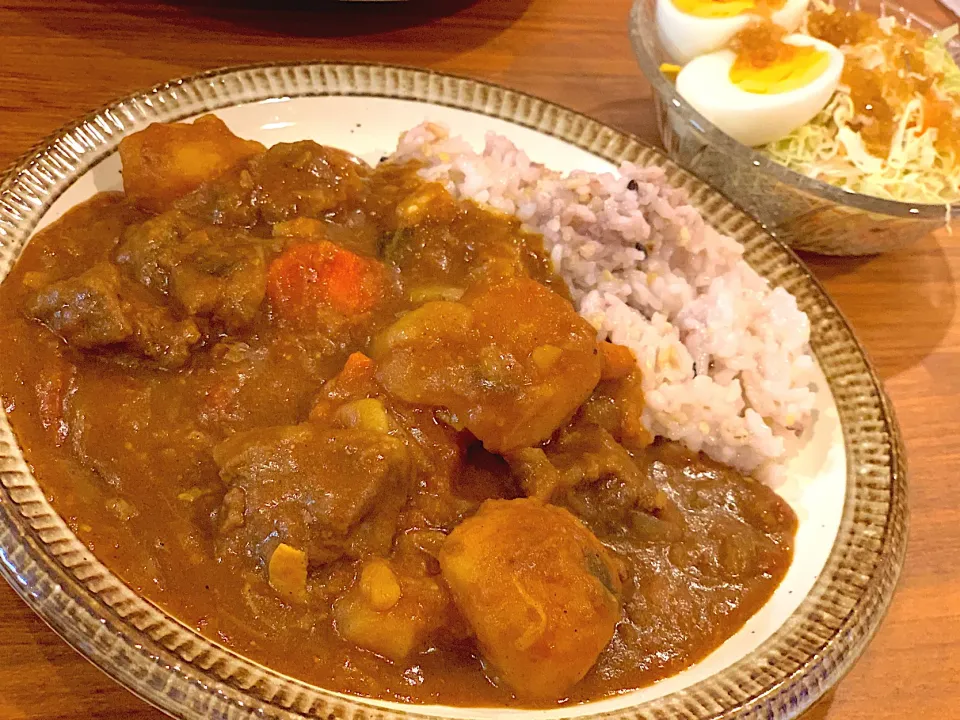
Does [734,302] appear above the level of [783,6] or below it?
below

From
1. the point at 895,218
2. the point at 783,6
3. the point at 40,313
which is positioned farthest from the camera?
the point at 783,6

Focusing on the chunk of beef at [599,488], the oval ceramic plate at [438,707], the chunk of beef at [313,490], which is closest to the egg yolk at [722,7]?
the oval ceramic plate at [438,707]

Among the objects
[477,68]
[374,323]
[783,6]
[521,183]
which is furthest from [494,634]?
[783,6]

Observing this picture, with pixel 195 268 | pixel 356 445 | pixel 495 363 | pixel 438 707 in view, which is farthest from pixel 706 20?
pixel 438 707

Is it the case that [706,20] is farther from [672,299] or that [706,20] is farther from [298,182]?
[298,182]

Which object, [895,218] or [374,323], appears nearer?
[374,323]

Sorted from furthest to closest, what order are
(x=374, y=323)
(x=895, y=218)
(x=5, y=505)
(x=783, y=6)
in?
(x=783, y=6) < (x=895, y=218) < (x=374, y=323) < (x=5, y=505)

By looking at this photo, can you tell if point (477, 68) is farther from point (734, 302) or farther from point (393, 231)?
point (734, 302)
